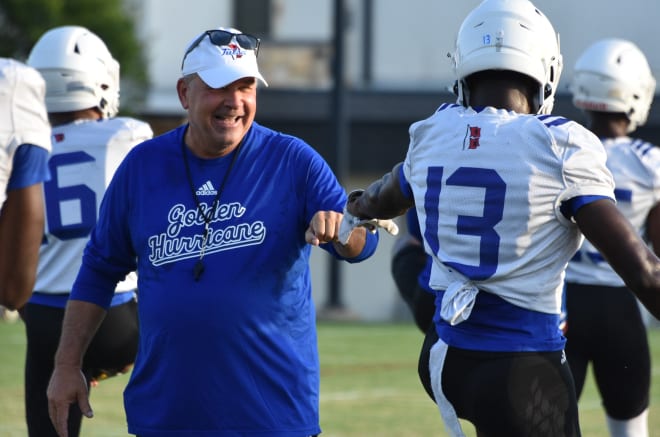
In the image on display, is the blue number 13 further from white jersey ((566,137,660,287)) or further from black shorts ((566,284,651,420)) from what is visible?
black shorts ((566,284,651,420))

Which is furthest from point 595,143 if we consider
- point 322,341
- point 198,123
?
point 322,341

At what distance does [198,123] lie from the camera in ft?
13.9

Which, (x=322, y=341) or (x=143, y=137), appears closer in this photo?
(x=143, y=137)

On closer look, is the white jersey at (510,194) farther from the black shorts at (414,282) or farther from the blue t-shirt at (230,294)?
the black shorts at (414,282)

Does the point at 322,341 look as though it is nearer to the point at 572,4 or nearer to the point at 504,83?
the point at 504,83

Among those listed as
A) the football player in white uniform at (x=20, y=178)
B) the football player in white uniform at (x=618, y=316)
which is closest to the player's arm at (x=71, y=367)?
the football player in white uniform at (x=20, y=178)

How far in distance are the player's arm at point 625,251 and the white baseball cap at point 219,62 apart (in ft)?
4.21

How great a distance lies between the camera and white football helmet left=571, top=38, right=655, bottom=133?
6402mm

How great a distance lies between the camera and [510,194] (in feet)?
11.9

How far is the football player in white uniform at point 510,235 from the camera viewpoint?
11.8 feet

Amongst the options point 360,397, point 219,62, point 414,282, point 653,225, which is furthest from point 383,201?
point 360,397

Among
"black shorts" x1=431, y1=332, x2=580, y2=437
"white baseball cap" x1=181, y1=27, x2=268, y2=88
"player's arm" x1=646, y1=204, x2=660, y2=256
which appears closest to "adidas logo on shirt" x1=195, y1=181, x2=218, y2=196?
"white baseball cap" x1=181, y1=27, x2=268, y2=88

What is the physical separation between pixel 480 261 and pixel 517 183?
25 centimetres

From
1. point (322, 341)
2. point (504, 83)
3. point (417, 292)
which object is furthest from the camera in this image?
point (322, 341)
